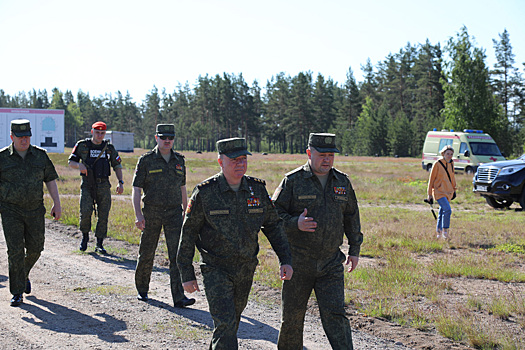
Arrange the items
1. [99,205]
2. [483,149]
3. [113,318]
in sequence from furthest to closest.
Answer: [483,149] → [99,205] → [113,318]

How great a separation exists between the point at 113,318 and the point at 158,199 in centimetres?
153

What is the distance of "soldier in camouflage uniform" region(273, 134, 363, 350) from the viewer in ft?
14.0

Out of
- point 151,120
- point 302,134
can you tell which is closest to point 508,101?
point 302,134

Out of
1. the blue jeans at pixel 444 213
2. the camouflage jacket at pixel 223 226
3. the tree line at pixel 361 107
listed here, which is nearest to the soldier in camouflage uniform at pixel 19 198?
the camouflage jacket at pixel 223 226

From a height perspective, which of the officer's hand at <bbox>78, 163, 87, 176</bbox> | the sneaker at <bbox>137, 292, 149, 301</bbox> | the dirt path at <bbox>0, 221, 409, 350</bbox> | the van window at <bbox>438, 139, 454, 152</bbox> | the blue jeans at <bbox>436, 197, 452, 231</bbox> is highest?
the van window at <bbox>438, 139, 454, 152</bbox>

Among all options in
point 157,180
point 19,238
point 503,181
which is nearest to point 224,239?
point 157,180

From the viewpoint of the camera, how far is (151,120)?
132625 mm

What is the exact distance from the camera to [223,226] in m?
3.89

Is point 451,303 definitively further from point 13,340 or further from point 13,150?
point 13,150

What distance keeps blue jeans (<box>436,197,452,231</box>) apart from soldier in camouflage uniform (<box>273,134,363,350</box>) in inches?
282

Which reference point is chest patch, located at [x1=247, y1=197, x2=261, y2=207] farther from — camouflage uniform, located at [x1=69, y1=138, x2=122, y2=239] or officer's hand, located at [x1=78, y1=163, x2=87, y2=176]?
officer's hand, located at [x1=78, y1=163, x2=87, y2=176]

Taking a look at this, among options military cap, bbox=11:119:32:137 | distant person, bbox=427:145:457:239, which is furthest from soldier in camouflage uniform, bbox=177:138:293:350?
distant person, bbox=427:145:457:239

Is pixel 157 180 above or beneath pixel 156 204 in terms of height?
above

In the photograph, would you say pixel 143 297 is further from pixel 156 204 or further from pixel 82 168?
pixel 82 168
